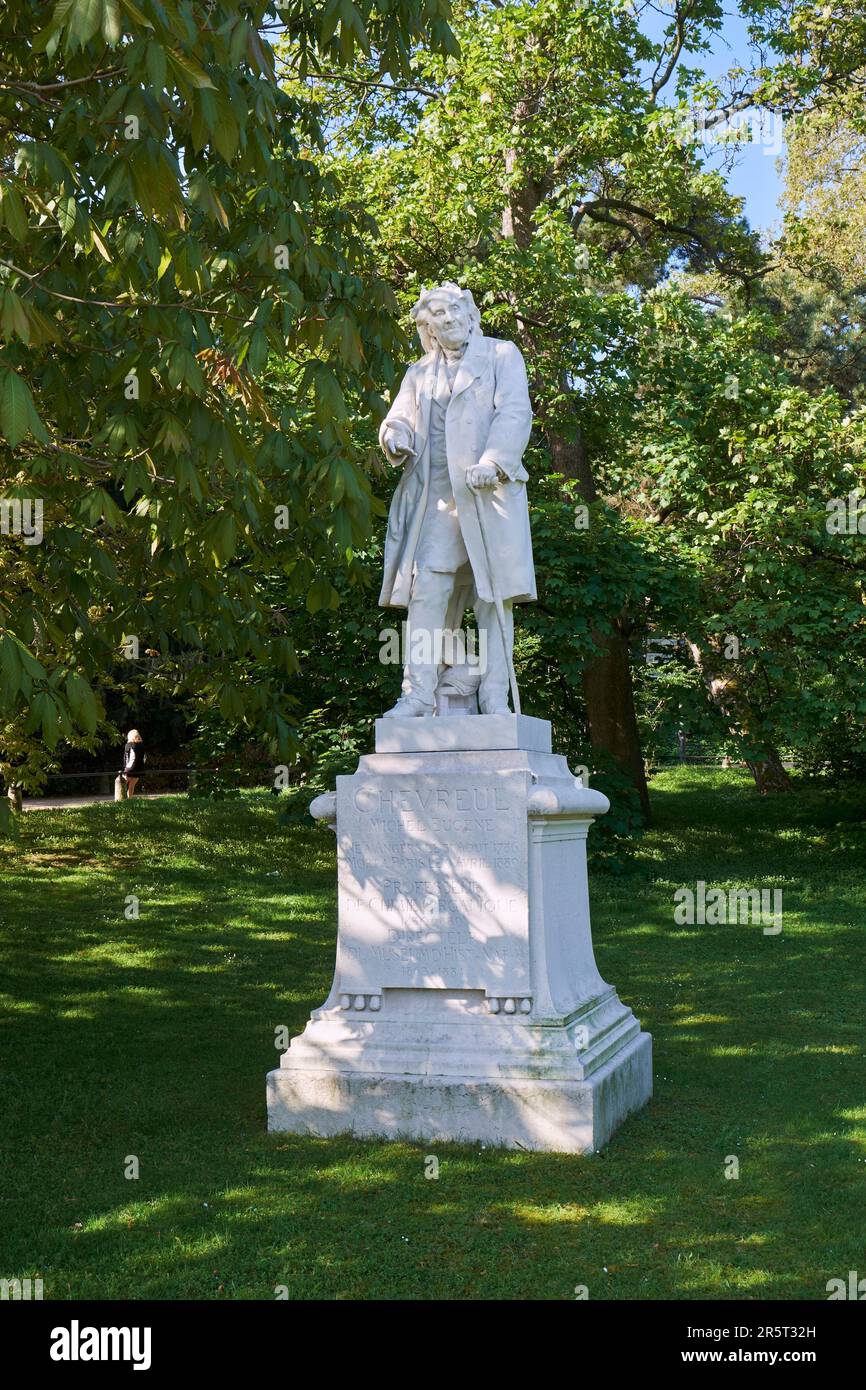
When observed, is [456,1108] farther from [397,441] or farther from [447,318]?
[447,318]

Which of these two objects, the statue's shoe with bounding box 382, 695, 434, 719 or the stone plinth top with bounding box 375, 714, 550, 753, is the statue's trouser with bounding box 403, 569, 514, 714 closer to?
the statue's shoe with bounding box 382, 695, 434, 719

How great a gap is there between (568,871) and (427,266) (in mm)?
11365

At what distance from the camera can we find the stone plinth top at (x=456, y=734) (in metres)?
6.77

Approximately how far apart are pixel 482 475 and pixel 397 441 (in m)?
0.54

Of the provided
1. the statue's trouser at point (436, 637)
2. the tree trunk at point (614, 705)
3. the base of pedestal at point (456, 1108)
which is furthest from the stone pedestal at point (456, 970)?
the tree trunk at point (614, 705)

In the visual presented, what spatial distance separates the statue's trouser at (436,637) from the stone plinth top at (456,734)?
0.25m

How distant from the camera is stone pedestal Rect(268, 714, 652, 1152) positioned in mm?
6258

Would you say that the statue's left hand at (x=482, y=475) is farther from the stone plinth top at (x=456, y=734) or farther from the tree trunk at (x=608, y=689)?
the tree trunk at (x=608, y=689)

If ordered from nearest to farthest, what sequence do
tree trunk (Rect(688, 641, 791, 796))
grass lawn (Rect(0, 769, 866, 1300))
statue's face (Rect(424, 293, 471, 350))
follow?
grass lawn (Rect(0, 769, 866, 1300)), statue's face (Rect(424, 293, 471, 350)), tree trunk (Rect(688, 641, 791, 796))

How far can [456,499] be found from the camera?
7.06 meters

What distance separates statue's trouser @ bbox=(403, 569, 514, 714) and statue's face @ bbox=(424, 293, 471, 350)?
49.1 inches

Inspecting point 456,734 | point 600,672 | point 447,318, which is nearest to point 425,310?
point 447,318

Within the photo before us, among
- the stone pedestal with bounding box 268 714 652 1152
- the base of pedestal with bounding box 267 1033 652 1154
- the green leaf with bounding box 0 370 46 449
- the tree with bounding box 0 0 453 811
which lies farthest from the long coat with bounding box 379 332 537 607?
the green leaf with bounding box 0 370 46 449

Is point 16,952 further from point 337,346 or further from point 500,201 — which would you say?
point 500,201
